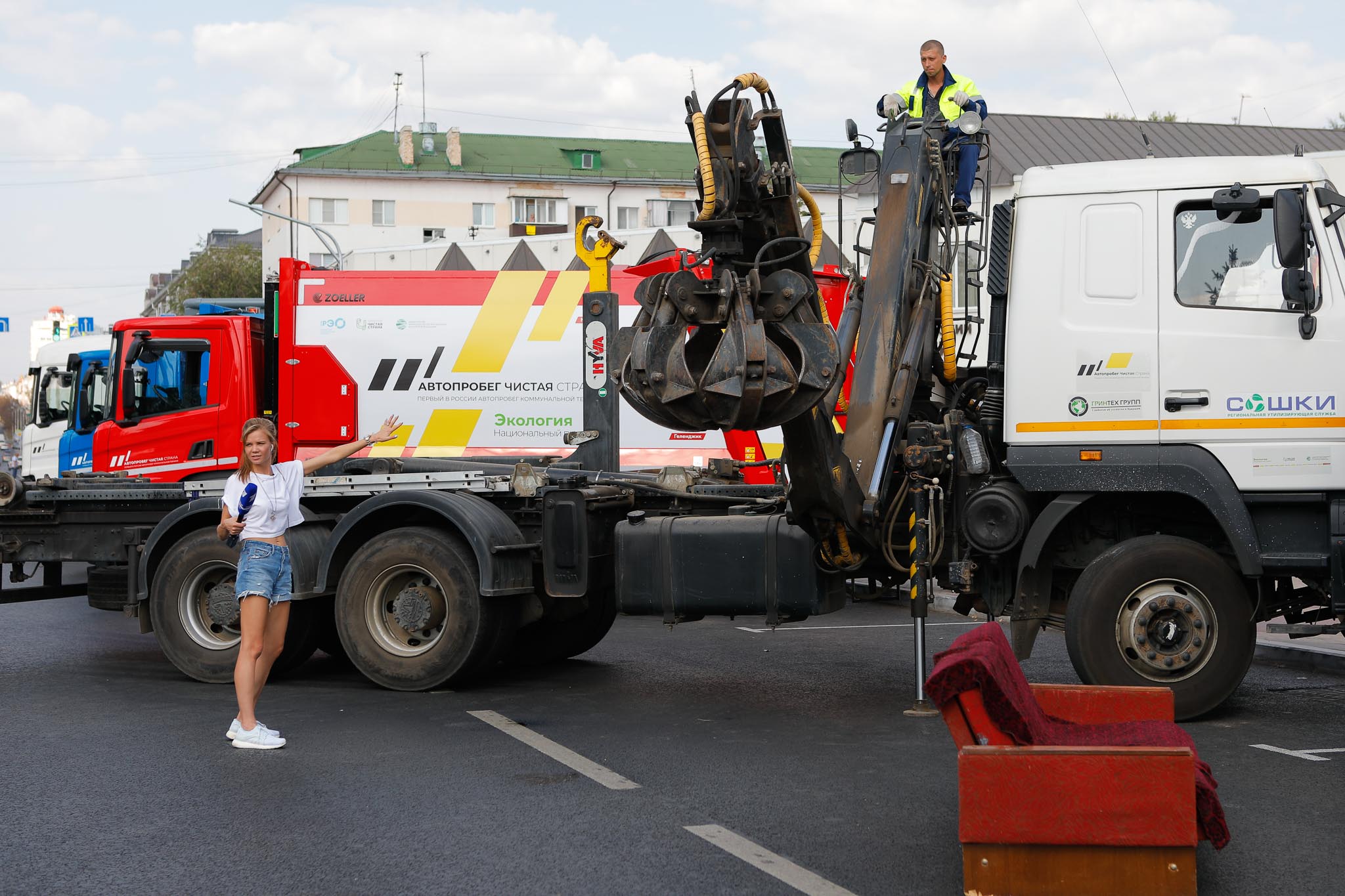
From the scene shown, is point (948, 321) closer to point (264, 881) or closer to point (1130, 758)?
point (1130, 758)

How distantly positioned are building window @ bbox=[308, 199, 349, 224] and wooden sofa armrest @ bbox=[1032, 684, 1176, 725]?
220 ft

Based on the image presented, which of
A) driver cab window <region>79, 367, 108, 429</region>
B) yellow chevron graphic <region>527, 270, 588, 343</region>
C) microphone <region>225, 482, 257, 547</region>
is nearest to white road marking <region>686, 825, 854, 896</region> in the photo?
microphone <region>225, 482, 257, 547</region>

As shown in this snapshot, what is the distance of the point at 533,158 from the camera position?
245ft

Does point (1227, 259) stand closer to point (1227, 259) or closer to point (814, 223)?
point (1227, 259)

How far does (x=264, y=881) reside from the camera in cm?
516

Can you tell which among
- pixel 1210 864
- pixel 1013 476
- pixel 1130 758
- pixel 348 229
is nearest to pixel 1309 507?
pixel 1013 476

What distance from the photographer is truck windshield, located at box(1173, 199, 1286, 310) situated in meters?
7.77

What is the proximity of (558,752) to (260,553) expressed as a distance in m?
1.97

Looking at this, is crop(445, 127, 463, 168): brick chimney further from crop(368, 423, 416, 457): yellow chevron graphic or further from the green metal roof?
crop(368, 423, 416, 457): yellow chevron graphic

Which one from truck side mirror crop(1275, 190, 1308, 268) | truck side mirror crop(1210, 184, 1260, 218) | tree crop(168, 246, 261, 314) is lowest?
truck side mirror crop(1275, 190, 1308, 268)

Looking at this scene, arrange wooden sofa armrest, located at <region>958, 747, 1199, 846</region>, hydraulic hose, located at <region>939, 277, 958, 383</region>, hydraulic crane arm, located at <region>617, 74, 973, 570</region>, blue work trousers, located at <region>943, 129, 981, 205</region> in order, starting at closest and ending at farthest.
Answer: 1. wooden sofa armrest, located at <region>958, 747, 1199, 846</region>
2. hydraulic crane arm, located at <region>617, 74, 973, 570</region>
3. hydraulic hose, located at <region>939, 277, 958, 383</region>
4. blue work trousers, located at <region>943, 129, 981, 205</region>

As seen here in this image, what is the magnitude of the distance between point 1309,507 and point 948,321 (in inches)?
89.4

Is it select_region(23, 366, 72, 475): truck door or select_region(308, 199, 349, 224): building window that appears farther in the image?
select_region(308, 199, 349, 224): building window

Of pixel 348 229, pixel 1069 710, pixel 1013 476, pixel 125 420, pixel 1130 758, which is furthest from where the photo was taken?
pixel 348 229
